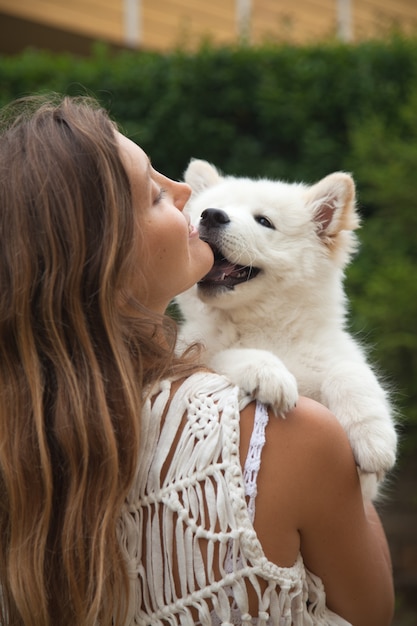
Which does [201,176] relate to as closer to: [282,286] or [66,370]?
[282,286]

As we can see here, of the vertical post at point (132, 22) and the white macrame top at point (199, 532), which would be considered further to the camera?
the vertical post at point (132, 22)

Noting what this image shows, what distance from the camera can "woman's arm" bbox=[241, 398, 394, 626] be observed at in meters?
1.79

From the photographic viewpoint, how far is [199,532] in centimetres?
175

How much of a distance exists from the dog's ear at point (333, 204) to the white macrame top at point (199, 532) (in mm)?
1395

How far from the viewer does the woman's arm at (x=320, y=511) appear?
1786 millimetres

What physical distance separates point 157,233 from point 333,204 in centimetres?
120

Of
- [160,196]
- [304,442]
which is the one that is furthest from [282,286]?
[304,442]

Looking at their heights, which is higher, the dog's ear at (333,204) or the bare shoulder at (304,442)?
the dog's ear at (333,204)

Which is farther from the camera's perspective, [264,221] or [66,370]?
[264,221]

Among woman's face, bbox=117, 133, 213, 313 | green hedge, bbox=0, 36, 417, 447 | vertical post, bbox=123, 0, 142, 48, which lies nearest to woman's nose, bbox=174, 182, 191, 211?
woman's face, bbox=117, 133, 213, 313

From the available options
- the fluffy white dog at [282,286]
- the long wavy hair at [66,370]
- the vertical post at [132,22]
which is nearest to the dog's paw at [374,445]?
the fluffy white dog at [282,286]

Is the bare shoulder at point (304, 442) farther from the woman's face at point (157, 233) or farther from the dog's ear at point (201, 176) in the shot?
the dog's ear at point (201, 176)

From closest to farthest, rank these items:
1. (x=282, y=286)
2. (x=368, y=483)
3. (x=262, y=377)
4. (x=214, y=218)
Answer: (x=262, y=377)
(x=368, y=483)
(x=214, y=218)
(x=282, y=286)

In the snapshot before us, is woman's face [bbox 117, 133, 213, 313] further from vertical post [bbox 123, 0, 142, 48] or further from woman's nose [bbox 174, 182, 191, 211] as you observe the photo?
vertical post [bbox 123, 0, 142, 48]
